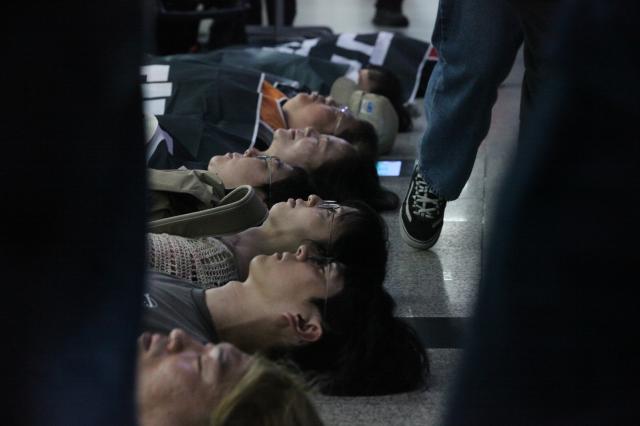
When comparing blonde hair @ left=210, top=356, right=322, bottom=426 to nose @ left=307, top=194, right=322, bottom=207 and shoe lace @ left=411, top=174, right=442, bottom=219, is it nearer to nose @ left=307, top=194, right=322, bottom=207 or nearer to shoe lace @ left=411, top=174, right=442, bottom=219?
nose @ left=307, top=194, right=322, bottom=207

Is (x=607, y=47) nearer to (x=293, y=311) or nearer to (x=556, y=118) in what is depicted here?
(x=556, y=118)

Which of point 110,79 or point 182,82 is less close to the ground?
point 110,79

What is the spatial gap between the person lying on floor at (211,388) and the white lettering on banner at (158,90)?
184cm

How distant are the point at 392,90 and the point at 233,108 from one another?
3.07 feet

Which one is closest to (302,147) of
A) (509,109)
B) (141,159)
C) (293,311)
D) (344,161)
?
(344,161)

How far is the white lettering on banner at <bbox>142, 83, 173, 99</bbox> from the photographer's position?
324cm

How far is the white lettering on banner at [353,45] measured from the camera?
174 inches

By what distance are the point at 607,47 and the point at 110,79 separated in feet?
1.30

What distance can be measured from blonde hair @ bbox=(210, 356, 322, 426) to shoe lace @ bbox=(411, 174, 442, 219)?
120cm

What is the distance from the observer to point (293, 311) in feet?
6.07

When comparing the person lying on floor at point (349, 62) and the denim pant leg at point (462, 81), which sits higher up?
the denim pant leg at point (462, 81)

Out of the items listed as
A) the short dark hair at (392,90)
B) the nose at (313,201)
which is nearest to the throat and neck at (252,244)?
the nose at (313,201)

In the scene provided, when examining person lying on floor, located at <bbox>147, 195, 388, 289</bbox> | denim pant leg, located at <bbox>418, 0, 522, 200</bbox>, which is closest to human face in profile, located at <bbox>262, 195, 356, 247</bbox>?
person lying on floor, located at <bbox>147, 195, 388, 289</bbox>

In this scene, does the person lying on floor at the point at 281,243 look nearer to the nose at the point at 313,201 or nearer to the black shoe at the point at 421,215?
the nose at the point at 313,201
